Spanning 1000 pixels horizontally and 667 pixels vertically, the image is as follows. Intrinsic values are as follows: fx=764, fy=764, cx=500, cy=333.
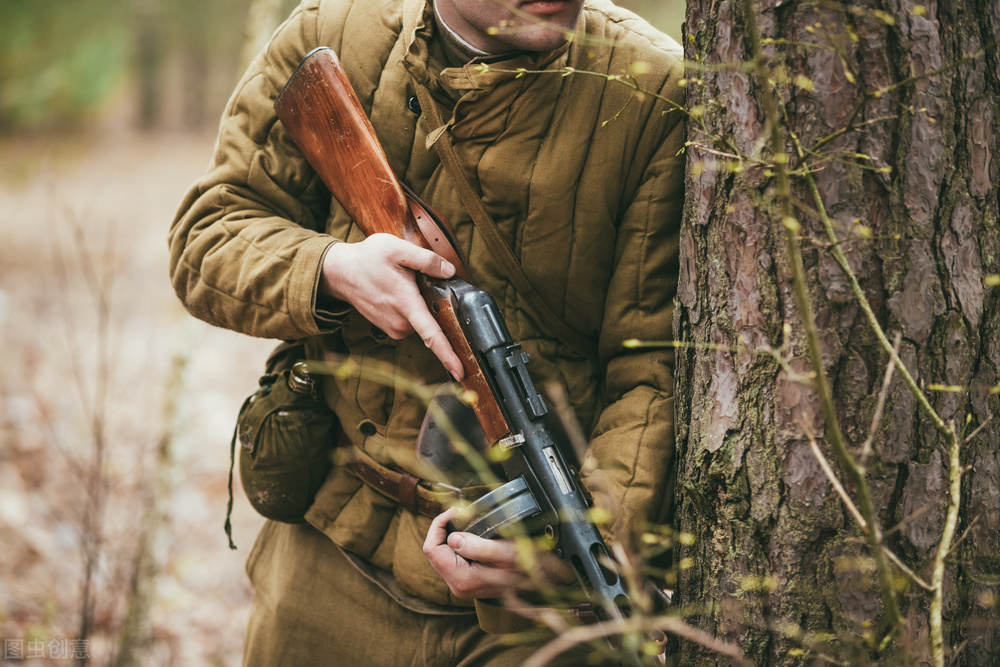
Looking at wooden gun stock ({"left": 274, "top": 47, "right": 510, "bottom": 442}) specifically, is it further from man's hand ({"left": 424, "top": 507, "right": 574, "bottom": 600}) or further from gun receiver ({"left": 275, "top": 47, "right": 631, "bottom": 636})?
man's hand ({"left": 424, "top": 507, "right": 574, "bottom": 600})

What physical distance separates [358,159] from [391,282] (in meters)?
0.32

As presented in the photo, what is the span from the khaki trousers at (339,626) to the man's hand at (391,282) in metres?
0.69

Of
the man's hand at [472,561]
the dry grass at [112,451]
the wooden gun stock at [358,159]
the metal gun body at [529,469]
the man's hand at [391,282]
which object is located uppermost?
the wooden gun stock at [358,159]

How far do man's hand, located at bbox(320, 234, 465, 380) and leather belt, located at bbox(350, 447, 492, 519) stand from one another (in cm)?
29

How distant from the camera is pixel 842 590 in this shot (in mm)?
1360

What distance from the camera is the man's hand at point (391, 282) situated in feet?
5.35

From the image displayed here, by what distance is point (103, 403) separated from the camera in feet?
10.4

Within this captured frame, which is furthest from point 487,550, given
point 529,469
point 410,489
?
point 410,489

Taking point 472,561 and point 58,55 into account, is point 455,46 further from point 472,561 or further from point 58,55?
point 58,55

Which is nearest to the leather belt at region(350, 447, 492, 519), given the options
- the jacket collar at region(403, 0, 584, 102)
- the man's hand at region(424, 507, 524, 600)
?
the man's hand at region(424, 507, 524, 600)

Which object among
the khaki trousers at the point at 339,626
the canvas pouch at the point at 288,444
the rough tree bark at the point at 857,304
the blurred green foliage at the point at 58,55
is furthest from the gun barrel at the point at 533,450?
the blurred green foliage at the point at 58,55

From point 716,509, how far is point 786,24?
0.89 meters

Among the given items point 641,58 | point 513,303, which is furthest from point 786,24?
point 513,303

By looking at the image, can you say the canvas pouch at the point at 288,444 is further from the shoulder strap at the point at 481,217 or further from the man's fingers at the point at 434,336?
the shoulder strap at the point at 481,217
